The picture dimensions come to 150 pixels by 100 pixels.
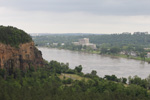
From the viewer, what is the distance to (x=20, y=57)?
126 ft

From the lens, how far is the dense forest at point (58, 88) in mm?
23559

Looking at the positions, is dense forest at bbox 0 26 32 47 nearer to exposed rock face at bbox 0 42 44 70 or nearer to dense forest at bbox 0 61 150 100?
exposed rock face at bbox 0 42 44 70

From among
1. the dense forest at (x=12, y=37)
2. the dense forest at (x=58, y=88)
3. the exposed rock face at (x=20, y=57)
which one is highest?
the dense forest at (x=12, y=37)

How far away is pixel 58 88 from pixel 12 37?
46.2 ft

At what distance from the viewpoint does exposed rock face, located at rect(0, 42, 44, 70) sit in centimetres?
3502

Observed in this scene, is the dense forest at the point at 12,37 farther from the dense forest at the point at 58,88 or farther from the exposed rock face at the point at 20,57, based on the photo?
the dense forest at the point at 58,88

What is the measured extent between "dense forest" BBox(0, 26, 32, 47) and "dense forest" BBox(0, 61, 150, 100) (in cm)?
473

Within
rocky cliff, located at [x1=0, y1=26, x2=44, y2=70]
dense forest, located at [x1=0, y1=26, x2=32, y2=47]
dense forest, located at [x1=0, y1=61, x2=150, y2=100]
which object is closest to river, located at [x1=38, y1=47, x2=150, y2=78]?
dense forest, located at [x1=0, y1=61, x2=150, y2=100]

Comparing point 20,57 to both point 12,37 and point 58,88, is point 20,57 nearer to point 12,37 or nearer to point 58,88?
point 12,37

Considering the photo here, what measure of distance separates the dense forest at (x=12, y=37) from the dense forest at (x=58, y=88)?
15.5 feet

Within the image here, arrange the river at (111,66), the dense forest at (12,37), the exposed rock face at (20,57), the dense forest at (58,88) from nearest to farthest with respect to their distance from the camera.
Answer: the dense forest at (58,88), the exposed rock face at (20,57), the dense forest at (12,37), the river at (111,66)

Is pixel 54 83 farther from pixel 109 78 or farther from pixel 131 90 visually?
pixel 109 78

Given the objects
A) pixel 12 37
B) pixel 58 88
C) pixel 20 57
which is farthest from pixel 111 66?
pixel 58 88

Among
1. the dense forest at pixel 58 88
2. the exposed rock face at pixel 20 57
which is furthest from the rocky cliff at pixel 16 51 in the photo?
the dense forest at pixel 58 88
